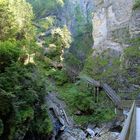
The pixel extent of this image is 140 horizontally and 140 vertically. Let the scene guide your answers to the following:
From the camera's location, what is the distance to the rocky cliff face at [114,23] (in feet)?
115

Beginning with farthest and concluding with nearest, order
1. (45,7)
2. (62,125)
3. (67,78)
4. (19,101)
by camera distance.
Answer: (45,7), (67,78), (62,125), (19,101)

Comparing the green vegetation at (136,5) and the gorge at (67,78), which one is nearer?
the gorge at (67,78)

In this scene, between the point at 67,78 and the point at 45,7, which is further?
the point at 45,7

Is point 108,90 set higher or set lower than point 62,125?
higher

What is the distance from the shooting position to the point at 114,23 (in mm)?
38969

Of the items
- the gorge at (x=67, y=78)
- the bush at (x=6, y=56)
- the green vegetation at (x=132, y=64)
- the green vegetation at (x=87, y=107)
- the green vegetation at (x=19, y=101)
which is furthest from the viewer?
the green vegetation at (x=132, y=64)

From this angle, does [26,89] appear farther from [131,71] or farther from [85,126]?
[131,71]

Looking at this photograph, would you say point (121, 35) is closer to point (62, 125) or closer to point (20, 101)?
point (62, 125)

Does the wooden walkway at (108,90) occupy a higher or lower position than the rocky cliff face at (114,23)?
lower

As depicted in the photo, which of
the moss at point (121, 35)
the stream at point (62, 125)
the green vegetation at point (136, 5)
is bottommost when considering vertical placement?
the stream at point (62, 125)

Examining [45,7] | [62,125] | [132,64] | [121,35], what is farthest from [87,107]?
[45,7]

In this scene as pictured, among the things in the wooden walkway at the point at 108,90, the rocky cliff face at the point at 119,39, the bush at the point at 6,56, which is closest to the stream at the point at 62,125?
the wooden walkway at the point at 108,90

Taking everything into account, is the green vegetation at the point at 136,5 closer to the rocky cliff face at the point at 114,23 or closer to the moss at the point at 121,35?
the rocky cliff face at the point at 114,23

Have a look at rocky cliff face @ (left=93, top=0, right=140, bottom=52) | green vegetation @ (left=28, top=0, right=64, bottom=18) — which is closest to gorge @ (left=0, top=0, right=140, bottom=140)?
rocky cliff face @ (left=93, top=0, right=140, bottom=52)
